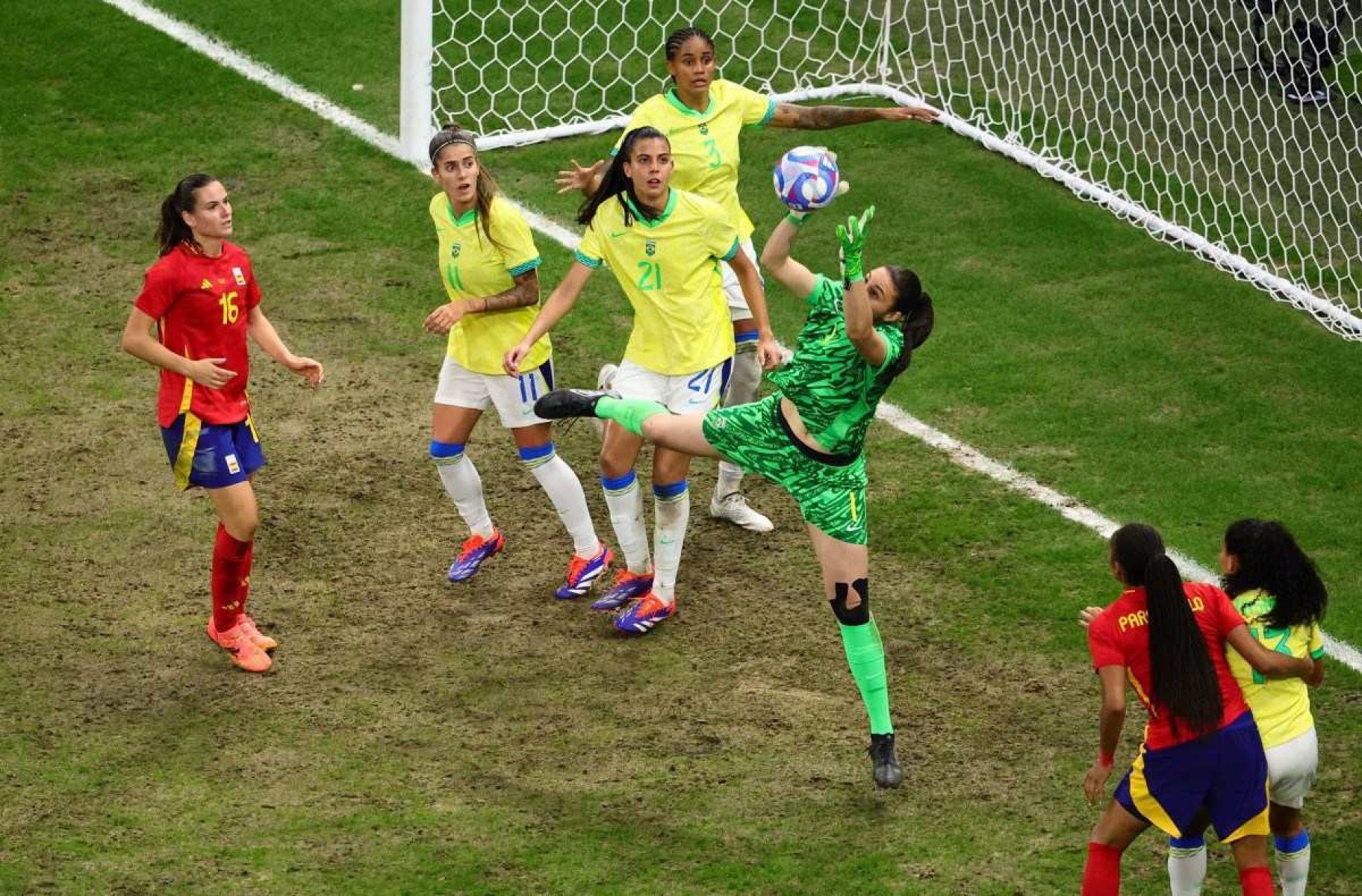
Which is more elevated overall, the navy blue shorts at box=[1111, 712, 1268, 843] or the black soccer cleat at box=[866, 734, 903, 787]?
the navy blue shorts at box=[1111, 712, 1268, 843]

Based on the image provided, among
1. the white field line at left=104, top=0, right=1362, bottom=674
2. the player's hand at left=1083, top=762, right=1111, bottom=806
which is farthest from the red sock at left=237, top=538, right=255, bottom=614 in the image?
the white field line at left=104, top=0, right=1362, bottom=674

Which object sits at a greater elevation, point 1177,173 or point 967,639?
point 1177,173

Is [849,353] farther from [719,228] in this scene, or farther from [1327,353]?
[1327,353]

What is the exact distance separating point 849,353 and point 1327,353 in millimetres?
5315

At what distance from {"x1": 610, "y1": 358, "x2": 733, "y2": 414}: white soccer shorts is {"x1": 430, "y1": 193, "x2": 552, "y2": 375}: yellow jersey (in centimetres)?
47

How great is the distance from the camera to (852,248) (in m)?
7.16

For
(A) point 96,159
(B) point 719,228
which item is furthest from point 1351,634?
(A) point 96,159

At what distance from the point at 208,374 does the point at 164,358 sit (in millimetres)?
204

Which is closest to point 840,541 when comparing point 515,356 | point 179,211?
point 515,356

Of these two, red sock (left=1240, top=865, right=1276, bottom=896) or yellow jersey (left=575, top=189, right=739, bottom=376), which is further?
yellow jersey (left=575, top=189, right=739, bottom=376)

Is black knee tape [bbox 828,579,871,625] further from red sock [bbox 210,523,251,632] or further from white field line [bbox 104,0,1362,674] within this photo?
red sock [bbox 210,523,251,632]

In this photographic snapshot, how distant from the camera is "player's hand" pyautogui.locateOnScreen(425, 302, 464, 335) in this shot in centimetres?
880

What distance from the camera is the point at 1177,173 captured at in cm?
1377

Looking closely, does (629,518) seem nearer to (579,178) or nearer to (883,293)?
(579,178)
